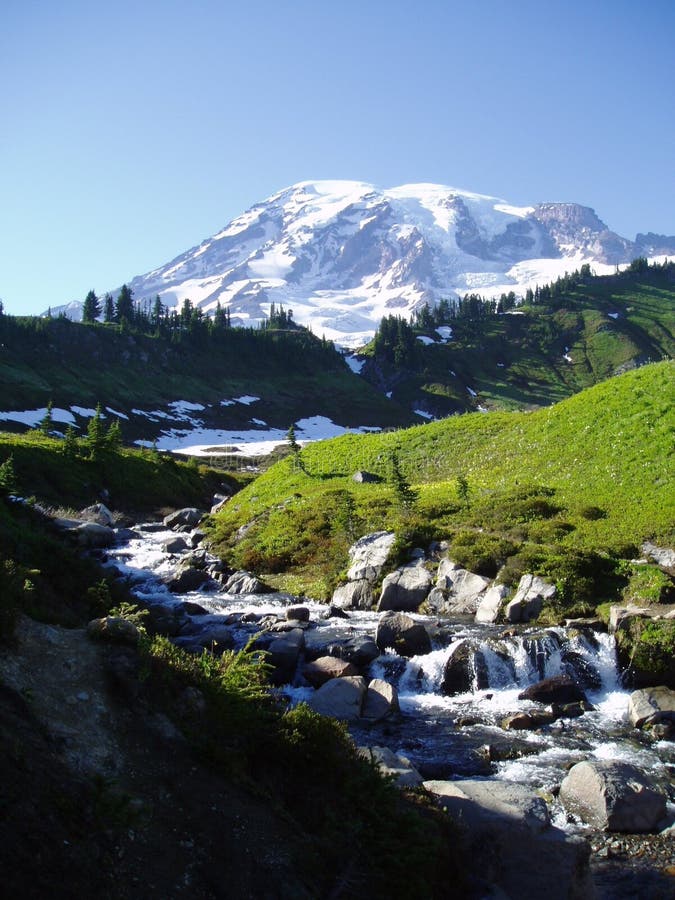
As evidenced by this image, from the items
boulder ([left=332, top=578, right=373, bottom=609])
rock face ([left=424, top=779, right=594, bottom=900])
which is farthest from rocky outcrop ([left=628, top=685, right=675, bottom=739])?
boulder ([left=332, top=578, right=373, bottom=609])

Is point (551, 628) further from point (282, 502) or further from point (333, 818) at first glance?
point (282, 502)

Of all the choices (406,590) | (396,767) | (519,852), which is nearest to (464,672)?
(406,590)

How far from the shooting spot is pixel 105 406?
129000mm

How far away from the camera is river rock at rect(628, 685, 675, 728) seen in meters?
14.9

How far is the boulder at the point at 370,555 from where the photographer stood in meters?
27.1

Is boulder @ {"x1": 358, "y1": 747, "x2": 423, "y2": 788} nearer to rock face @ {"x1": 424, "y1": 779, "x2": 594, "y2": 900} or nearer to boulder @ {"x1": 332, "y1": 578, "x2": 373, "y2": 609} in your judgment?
rock face @ {"x1": 424, "y1": 779, "x2": 594, "y2": 900}

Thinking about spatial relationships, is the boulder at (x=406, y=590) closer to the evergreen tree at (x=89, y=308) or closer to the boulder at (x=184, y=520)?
the boulder at (x=184, y=520)

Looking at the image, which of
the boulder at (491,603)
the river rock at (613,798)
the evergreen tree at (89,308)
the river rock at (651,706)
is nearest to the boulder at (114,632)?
the river rock at (613,798)

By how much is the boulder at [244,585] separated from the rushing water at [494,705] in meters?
3.29

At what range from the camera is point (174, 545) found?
38.0 m

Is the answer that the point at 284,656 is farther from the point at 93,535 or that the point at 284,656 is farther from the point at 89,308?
the point at 89,308

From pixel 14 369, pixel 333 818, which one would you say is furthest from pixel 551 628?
pixel 14 369

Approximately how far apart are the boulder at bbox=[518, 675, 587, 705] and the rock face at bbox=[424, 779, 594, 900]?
7322mm

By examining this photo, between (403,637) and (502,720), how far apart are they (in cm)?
495
